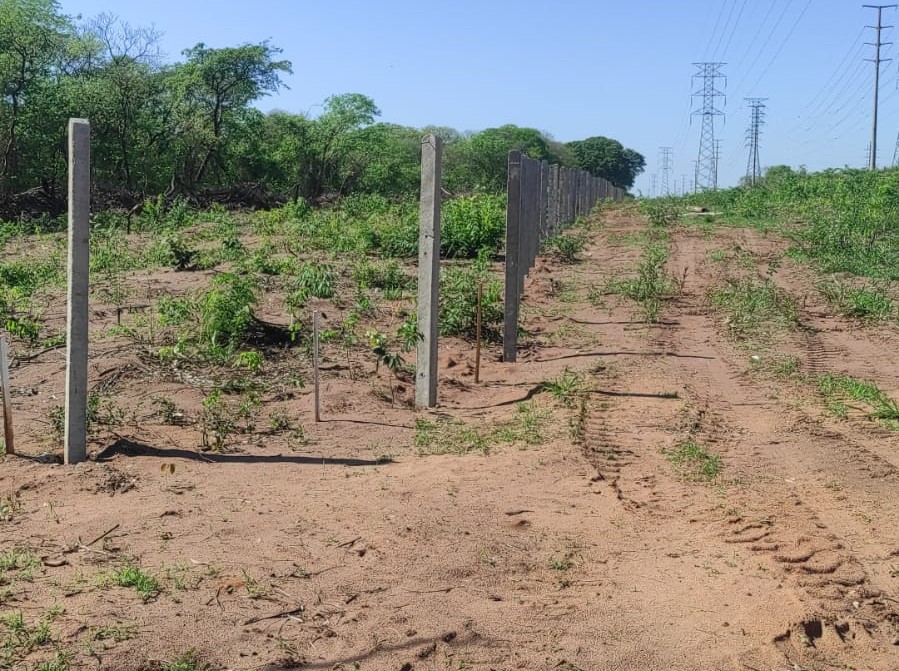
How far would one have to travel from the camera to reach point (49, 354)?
788 centimetres

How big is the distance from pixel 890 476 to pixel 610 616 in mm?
2611

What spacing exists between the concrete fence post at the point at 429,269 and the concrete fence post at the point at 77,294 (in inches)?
96.2

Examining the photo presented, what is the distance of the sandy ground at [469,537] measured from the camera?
3.48m

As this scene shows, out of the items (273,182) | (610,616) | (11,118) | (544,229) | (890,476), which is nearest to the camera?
(610,616)

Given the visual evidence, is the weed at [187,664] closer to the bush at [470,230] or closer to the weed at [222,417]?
the weed at [222,417]

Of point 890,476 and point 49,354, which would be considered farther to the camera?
point 49,354

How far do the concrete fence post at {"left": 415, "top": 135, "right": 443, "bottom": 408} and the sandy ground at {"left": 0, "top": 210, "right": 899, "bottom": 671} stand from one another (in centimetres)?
26

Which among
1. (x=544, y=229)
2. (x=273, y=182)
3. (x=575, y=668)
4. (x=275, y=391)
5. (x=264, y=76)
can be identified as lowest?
(x=575, y=668)

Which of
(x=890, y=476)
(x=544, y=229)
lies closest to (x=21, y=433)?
(x=890, y=476)

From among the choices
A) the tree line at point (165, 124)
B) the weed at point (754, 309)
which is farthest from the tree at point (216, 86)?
the weed at point (754, 309)

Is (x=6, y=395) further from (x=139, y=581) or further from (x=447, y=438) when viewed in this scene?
(x=447, y=438)

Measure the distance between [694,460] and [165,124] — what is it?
28.4 m

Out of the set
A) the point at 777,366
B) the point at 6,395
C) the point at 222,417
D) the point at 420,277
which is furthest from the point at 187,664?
the point at 777,366

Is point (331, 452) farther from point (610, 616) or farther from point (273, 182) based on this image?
point (273, 182)
